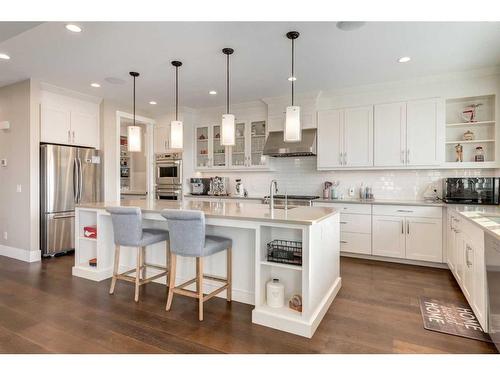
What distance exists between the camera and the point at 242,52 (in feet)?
10.6

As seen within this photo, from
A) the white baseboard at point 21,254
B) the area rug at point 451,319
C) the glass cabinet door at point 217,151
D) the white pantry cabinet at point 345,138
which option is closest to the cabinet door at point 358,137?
the white pantry cabinet at point 345,138

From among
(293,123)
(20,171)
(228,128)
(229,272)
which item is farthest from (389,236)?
(20,171)

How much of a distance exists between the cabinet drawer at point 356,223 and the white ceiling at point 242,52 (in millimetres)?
1997

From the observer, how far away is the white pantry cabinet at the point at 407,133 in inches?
160

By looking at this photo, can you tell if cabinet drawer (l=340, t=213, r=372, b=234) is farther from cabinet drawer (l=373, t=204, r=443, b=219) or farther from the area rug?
the area rug

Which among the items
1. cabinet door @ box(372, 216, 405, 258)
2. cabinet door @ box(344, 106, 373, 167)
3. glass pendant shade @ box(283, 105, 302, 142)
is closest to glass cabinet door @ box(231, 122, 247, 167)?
cabinet door @ box(344, 106, 373, 167)

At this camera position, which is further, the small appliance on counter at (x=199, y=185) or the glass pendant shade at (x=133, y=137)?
the small appliance on counter at (x=199, y=185)

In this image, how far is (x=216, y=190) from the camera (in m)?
5.89

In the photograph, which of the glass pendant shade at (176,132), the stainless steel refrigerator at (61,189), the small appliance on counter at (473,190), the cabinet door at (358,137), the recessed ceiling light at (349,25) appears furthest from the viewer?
the cabinet door at (358,137)

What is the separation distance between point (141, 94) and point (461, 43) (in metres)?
4.45

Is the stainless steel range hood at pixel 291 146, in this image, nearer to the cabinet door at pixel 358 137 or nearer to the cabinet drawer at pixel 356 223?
the cabinet door at pixel 358 137


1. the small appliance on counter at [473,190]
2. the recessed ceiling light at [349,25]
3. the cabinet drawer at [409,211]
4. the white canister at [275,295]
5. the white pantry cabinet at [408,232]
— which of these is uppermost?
the recessed ceiling light at [349,25]

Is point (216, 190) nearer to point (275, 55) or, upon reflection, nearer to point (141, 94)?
point (141, 94)
